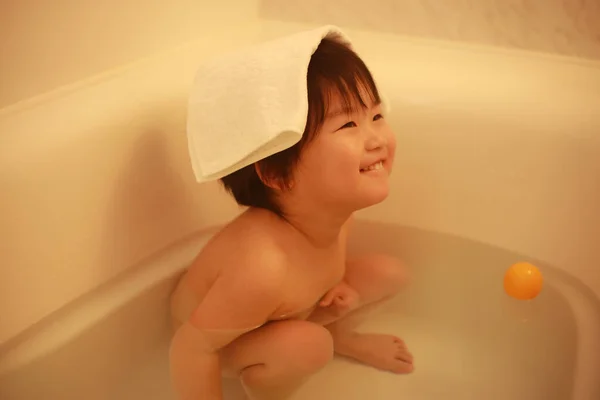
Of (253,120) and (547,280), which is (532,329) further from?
(253,120)

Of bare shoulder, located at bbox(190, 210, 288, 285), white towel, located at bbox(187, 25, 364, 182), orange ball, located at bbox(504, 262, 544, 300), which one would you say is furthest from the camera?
orange ball, located at bbox(504, 262, 544, 300)

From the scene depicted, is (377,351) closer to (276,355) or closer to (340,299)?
(340,299)

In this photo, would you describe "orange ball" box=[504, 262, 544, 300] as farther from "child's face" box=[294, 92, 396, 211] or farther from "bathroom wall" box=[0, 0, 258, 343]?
"bathroom wall" box=[0, 0, 258, 343]

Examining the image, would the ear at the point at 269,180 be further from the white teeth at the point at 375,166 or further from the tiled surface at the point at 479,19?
the tiled surface at the point at 479,19

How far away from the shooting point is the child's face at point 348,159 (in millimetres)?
→ 717

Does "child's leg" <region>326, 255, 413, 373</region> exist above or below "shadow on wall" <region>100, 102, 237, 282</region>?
below

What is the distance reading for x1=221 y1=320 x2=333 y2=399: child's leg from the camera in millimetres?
783

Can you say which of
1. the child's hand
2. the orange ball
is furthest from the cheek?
the orange ball

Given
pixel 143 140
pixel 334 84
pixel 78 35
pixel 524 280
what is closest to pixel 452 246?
pixel 524 280

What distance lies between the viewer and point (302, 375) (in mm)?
820

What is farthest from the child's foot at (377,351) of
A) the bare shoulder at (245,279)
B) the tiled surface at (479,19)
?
the tiled surface at (479,19)

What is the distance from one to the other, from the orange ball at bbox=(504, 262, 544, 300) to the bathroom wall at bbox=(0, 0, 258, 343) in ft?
1.51

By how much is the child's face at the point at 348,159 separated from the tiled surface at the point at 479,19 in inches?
14.5

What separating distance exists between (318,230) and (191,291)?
0.20 metres
